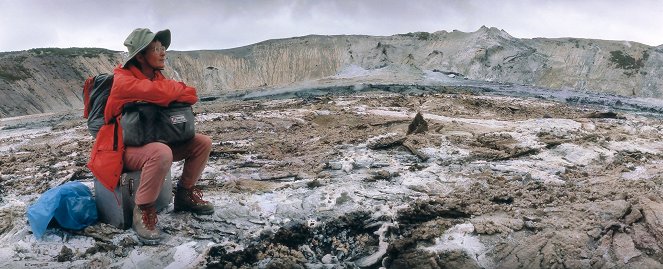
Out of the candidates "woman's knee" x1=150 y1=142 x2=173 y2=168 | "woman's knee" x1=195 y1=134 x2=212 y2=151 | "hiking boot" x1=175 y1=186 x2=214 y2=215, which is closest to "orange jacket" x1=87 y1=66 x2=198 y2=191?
"woman's knee" x1=150 y1=142 x2=173 y2=168

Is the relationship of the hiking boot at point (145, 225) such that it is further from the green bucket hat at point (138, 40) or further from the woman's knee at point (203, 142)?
the green bucket hat at point (138, 40)

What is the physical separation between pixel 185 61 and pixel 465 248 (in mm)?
53051

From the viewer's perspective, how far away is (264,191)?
5008 mm

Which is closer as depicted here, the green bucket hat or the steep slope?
the green bucket hat

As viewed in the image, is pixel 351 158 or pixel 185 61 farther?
pixel 185 61

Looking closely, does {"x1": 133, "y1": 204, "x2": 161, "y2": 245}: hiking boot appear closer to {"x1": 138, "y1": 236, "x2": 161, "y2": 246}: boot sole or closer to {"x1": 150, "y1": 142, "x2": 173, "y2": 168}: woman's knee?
{"x1": 138, "y1": 236, "x2": 161, "y2": 246}: boot sole

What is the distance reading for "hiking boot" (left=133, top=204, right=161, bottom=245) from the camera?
381 centimetres

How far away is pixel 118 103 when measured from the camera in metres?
3.69

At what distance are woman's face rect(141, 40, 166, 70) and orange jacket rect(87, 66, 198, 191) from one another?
0.35 ft

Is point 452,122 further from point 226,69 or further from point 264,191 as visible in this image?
point 226,69

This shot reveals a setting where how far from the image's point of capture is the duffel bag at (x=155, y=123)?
146 inches

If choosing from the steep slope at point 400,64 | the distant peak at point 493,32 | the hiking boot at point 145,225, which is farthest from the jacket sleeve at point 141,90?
the distant peak at point 493,32

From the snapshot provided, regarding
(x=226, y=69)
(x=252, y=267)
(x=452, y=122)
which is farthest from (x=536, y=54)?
(x=252, y=267)

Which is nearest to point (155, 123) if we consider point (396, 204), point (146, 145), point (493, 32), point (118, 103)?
point (146, 145)
